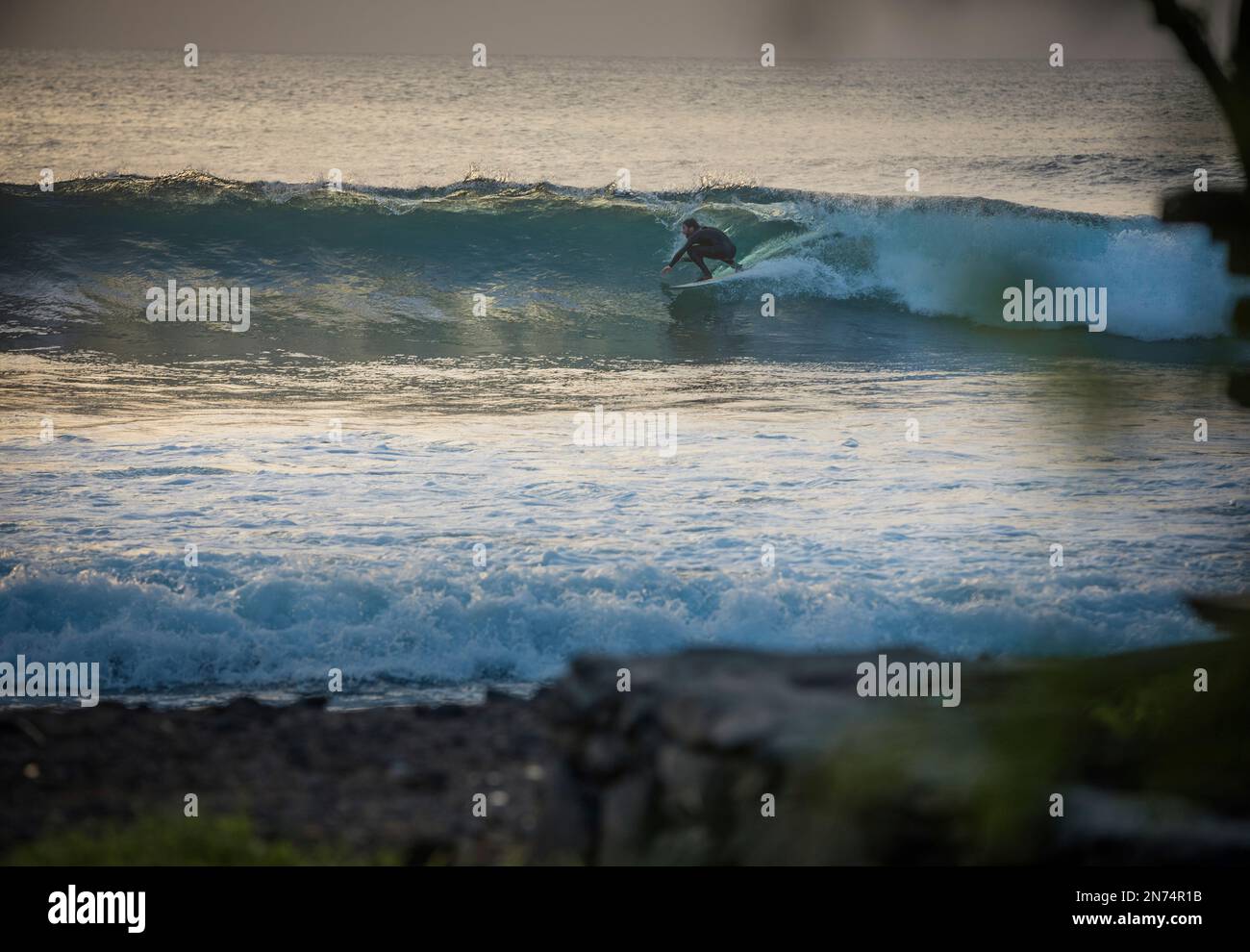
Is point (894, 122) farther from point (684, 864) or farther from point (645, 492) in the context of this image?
point (684, 864)

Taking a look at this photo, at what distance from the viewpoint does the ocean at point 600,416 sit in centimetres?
347

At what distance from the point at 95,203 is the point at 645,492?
18140 mm

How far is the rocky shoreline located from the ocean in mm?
204

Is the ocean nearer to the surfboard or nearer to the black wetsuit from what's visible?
the surfboard

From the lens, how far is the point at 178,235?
22.1 m

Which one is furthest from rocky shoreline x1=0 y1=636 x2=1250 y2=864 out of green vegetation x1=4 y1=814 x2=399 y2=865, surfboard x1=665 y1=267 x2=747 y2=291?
surfboard x1=665 y1=267 x2=747 y2=291

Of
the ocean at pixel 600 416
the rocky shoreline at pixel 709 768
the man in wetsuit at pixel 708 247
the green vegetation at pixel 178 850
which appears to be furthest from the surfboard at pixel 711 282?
the green vegetation at pixel 178 850

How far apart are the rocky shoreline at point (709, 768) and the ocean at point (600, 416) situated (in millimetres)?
204

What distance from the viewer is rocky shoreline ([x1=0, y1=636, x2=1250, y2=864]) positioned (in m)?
1.93

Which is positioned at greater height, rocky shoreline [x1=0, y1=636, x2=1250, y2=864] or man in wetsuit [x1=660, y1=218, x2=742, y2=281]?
man in wetsuit [x1=660, y1=218, x2=742, y2=281]

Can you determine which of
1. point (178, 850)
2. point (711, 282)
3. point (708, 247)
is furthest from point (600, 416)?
point (708, 247)
